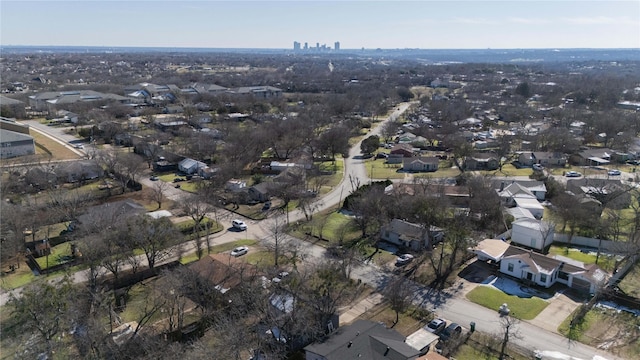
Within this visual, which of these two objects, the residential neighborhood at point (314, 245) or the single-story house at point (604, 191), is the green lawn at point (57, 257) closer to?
the residential neighborhood at point (314, 245)

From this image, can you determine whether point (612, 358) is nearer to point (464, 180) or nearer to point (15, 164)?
point (464, 180)

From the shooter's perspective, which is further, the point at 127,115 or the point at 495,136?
the point at 127,115

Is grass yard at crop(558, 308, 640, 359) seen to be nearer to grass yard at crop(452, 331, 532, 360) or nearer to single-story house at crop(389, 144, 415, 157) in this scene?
grass yard at crop(452, 331, 532, 360)

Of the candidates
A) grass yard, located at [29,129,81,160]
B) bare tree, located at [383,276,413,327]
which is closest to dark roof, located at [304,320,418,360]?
bare tree, located at [383,276,413,327]

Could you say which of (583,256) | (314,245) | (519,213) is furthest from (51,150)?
(583,256)

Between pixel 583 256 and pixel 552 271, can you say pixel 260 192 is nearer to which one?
pixel 552 271

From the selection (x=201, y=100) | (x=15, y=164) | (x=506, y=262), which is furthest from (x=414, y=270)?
(x=201, y=100)

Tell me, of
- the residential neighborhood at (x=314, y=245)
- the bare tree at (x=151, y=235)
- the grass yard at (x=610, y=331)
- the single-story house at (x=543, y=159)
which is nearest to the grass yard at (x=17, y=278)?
the residential neighborhood at (x=314, y=245)
